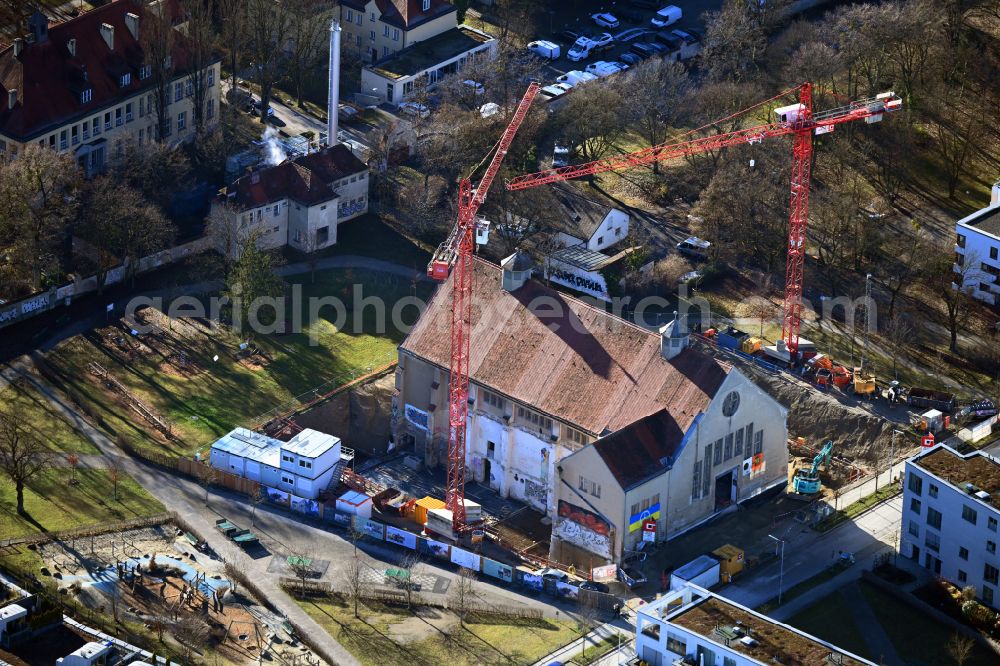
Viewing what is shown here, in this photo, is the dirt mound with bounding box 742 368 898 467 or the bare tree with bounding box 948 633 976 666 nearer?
the bare tree with bounding box 948 633 976 666

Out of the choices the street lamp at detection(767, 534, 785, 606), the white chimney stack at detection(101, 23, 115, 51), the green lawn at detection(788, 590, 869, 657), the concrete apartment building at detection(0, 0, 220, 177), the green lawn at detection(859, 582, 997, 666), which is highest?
the white chimney stack at detection(101, 23, 115, 51)

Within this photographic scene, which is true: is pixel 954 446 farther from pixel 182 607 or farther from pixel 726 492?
pixel 182 607

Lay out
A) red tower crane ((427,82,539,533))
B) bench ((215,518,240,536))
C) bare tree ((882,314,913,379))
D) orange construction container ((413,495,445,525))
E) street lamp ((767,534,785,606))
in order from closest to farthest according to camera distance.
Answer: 1. street lamp ((767,534,785,606))
2. bench ((215,518,240,536))
3. red tower crane ((427,82,539,533))
4. orange construction container ((413,495,445,525))
5. bare tree ((882,314,913,379))

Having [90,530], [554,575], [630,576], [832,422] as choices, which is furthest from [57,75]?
[832,422]

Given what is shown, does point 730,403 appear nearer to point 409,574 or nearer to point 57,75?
point 409,574

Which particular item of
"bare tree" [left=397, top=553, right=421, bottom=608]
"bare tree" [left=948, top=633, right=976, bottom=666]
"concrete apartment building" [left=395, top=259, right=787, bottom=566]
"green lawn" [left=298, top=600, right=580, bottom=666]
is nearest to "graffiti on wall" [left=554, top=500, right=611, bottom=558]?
"concrete apartment building" [left=395, top=259, right=787, bottom=566]

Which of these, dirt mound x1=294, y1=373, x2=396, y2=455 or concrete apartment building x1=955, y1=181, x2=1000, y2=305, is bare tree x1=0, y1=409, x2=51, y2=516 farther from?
concrete apartment building x1=955, y1=181, x2=1000, y2=305
